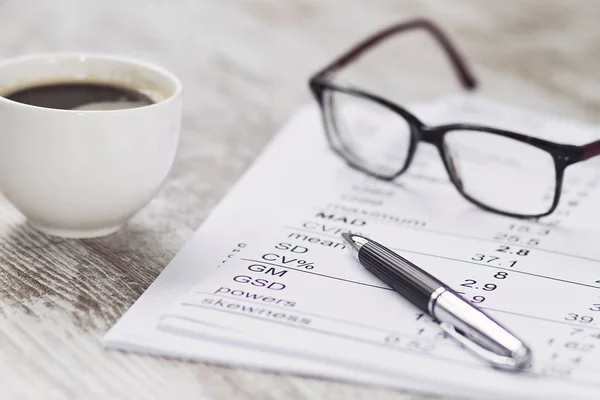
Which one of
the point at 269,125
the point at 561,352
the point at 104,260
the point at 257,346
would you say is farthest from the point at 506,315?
the point at 269,125

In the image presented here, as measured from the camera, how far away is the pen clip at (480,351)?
0.42 meters

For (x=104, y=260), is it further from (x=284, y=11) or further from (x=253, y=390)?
(x=284, y=11)

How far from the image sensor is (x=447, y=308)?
45 centimetres

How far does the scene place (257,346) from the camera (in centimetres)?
44

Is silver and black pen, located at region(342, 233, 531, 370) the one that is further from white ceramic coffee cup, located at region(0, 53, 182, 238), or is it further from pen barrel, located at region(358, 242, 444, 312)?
white ceramic coffee cup, located at region(0, 53, 182, 238)

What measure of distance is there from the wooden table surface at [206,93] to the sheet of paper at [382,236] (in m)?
0.02

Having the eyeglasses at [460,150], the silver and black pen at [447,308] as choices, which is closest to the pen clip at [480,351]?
the silver and black pen at [447,308]

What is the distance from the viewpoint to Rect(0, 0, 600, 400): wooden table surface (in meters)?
0.42

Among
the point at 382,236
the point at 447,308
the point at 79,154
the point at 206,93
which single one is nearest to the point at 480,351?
the point at 447,308

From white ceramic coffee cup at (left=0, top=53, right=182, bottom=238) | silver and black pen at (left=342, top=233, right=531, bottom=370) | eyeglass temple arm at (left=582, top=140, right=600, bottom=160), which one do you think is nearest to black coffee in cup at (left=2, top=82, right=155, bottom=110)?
white ceramic coffee cup at (left=0, top=53, right=182, bottom=238)

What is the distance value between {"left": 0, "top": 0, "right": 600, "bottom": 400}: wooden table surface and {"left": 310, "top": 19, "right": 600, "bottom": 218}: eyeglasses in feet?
0.24

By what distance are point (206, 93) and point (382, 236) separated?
0.35 m

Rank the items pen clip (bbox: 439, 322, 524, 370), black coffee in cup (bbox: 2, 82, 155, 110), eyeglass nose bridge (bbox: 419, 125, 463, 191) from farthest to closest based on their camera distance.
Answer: eyeglass nose bridge (bbox: 419, 125, 463, 191)
black coffee in cup (bbox: 2, 82, 155, 110)
pen clip (bbox: 439, 322, 524, 370)

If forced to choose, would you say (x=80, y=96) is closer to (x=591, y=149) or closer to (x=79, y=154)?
(x=79, y=154)
